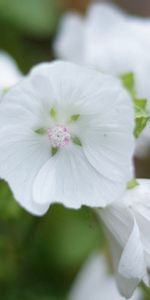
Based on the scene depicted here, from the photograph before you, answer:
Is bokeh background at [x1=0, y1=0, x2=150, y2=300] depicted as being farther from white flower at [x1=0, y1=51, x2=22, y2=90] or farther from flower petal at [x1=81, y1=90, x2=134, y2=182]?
flower petal at [x1=81, y1=90, x2=134, y2=182]

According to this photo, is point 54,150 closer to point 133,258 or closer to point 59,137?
point 59,137

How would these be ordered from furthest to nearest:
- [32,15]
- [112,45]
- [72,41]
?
[32,15] → [72,41] → [112,45]

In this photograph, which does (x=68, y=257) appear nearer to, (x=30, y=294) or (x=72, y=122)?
(x=30, y=294)

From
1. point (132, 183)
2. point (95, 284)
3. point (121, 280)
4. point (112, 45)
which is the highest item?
point (112, 45)

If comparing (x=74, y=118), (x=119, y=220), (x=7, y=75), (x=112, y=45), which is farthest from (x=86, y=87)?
(x=112, y=45)

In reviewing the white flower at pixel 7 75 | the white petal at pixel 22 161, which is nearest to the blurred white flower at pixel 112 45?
the white flower at pixel 7 75

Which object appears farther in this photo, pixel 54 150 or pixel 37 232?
pixel 37 232

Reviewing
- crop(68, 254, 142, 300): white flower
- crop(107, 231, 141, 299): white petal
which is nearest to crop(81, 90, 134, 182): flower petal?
crop(107, 231, 141, 299): white petal

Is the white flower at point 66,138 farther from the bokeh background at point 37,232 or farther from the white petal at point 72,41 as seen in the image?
the white petal at point 72,41
